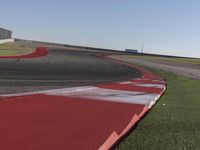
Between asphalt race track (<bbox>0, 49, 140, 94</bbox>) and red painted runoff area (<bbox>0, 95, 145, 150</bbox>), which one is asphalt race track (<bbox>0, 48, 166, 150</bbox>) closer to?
red painted runoff area (<bbox>0, 95, 145, 150</bbox>)

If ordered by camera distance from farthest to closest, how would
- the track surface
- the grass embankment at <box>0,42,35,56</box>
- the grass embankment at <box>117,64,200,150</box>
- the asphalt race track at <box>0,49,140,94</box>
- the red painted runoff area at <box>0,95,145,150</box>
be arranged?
1. the grass embankment at <box>0,42,35,56</box>
2. the track surface
3. the asphalt race track at <box>0,49,140,94</box>
4. the grass embankment at <box>117,64,200,150</box>
5. the red painted runoff area at <box>0,95,145,150</box>

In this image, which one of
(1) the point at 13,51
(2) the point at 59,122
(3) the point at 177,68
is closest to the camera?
(2) the point at 59,122

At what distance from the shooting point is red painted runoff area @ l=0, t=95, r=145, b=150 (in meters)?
5.86

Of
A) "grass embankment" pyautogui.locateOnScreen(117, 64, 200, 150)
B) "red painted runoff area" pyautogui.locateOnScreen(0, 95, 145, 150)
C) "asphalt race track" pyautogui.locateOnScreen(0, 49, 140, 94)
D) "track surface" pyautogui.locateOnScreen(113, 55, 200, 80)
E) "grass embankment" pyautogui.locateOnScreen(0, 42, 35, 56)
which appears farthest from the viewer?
"grass embankment" pyautogui.locateOnScreen(0, 42, 35, 56)

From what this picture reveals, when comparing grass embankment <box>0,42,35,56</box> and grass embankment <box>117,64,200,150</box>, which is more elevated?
grass embankment <box>117,64,200,150</box>

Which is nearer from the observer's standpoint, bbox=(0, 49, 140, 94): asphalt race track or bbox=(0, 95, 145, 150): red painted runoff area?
bbox=(0, 95, 145, 150): red painted runoff area

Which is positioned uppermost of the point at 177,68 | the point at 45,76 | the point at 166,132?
the point at 166,132

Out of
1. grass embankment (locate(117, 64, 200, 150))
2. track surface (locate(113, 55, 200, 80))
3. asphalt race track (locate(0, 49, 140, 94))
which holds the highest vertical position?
grass embankment (locate(117, 64, 200, 150))

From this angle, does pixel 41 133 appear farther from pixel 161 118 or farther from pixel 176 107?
pixel 176 107

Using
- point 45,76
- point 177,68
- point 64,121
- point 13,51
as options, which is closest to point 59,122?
point 64,121

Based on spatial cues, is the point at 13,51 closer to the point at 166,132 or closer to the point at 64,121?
the point at 64,121

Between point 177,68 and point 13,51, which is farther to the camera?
point 177,68

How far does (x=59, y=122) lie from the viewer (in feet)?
24.7

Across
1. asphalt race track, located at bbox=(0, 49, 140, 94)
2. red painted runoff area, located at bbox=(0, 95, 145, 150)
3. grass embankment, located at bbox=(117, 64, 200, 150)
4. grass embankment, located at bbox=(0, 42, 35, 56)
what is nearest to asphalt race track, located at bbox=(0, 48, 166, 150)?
red painted runoff area, located at bbox=(0, 95, 145, 150)
